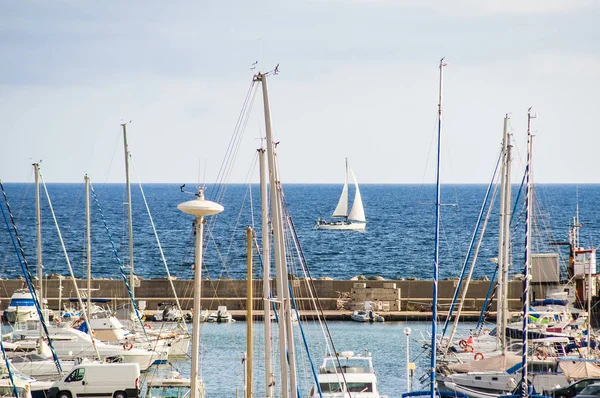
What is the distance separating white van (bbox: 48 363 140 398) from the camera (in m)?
32.8

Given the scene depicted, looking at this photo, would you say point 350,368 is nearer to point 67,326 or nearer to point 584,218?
point 67,326

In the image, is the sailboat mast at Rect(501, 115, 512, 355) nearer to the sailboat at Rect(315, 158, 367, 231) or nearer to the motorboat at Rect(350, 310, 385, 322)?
the motorboat at Rect(350, 310, 385, 322)

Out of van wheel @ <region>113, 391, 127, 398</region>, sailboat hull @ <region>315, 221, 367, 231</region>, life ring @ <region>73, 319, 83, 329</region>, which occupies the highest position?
sailboat hull @ <region>315, 221, 367, 231</region>

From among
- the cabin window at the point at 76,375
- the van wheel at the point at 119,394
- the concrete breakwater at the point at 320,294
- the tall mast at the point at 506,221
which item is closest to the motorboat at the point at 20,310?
the concrete breakwater at the point at 320,294

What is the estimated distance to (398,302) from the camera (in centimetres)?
5397

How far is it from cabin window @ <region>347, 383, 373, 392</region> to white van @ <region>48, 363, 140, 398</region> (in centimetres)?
698

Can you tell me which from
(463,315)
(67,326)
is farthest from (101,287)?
(463,315)

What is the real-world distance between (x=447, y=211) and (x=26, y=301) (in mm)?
126667

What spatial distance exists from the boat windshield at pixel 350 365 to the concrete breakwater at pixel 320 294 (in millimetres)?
18309

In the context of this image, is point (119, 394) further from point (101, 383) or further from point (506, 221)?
point (506, 221)

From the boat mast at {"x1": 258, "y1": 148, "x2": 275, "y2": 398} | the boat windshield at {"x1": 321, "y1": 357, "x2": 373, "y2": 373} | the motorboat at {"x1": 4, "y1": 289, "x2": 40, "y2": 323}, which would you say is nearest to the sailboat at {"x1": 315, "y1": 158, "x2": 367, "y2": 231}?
the motorboat at {"x1": 4, "y1": 289, "x2": 40, "y2": 323}

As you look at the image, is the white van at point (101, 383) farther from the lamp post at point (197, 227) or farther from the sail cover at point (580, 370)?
the sail cover at point (580, 370)

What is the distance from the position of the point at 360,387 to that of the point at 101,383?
844cm

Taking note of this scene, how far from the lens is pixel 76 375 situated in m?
33.0
